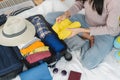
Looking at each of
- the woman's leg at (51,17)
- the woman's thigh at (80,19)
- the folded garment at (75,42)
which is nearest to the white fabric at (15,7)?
the woman's leg at (51,17)

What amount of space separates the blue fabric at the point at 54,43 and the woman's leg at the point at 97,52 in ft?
0.52

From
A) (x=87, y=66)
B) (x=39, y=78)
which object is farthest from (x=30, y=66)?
(x=87, y=66)

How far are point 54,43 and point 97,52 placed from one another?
281mm

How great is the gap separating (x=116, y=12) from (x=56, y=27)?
0.40 meters

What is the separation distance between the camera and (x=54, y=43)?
1.26 m

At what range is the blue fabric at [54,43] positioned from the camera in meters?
1.25

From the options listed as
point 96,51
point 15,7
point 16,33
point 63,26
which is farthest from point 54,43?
point 15,7

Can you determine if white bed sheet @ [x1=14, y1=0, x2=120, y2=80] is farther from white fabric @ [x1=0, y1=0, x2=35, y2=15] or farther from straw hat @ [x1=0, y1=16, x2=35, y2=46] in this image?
white fabric @ [x1=0, y1=0, x2=35, y2=15]

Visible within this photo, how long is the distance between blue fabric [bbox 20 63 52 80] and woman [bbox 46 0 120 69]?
0.80ft

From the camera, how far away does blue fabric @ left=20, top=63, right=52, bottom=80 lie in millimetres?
1188

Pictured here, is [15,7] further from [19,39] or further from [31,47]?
[19,39]

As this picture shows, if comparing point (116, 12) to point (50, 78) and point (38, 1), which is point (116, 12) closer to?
point (50, 78)

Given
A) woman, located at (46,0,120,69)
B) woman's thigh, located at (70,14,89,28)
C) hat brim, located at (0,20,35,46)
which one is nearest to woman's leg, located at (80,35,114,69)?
woman, located at (46,0,120,69)

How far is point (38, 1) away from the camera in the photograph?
5.60ft
